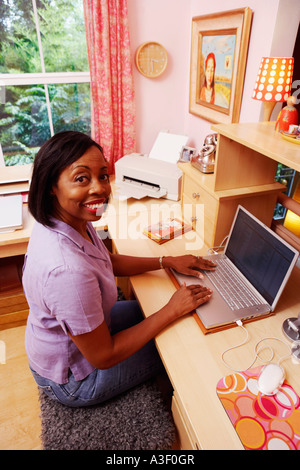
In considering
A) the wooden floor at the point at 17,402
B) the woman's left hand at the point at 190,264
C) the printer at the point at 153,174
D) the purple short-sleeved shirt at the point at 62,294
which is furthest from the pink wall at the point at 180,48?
the wooden floor at the point at 17,402

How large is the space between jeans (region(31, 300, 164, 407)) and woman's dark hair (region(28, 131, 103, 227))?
0.55 m

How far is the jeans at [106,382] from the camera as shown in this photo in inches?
41.6

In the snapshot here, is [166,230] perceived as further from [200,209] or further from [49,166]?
[49,166]

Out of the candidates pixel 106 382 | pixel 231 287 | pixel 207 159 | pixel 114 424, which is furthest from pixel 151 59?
pixel 114 424

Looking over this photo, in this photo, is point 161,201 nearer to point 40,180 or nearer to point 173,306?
point 173,306

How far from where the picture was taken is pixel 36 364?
3.61 ft

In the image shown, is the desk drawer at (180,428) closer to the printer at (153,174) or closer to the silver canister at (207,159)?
the silver canister at (207,159)

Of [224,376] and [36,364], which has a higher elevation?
[224,376]

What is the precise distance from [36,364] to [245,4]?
1.90 meters

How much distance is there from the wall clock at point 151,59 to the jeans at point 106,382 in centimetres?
189

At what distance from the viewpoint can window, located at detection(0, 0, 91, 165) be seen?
78.4 inches


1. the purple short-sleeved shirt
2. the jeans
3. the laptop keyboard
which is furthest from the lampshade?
the jeans
